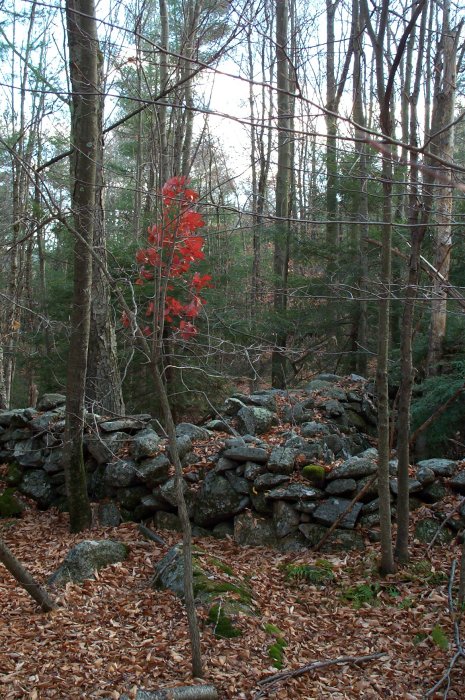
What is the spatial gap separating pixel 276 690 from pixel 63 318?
748 cm

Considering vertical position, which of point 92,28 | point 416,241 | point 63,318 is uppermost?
point 92,28

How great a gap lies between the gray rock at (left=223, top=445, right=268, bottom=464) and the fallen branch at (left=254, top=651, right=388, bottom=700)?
2139 mm

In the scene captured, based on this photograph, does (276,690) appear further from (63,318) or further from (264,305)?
(264,305)

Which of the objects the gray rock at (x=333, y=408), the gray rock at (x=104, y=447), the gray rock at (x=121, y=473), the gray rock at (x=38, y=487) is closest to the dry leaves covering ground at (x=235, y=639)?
the gray rock at (x=121, y=473)

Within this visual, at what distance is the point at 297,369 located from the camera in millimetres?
12234

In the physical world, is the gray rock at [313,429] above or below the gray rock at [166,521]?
above

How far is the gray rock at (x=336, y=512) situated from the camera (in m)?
5.19

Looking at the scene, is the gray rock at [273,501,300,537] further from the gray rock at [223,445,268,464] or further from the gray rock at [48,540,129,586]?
the gray rock at [48,540,129,586]

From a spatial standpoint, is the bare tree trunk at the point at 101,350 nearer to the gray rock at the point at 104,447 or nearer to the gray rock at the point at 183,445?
the gray rock at the point at 104,447

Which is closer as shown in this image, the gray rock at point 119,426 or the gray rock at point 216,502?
the gray rock at point 216,502

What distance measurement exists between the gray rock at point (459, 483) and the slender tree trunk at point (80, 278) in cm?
334

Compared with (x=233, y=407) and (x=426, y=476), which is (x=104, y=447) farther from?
(x=426, y=476)

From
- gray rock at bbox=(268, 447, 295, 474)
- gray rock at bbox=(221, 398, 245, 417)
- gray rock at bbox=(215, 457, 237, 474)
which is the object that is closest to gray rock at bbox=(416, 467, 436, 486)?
gray rock at bbox=(268, 447, 295, 474)

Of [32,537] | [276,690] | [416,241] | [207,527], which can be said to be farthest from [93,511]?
[416,241]
